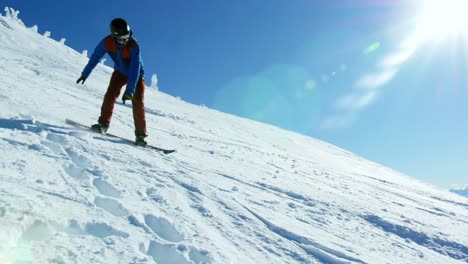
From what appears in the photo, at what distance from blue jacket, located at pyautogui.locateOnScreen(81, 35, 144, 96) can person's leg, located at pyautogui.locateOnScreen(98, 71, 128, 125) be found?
19cm

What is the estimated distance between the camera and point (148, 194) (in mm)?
4113

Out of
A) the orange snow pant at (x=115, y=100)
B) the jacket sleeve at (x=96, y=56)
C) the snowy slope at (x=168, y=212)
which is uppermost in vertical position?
the jacket sleeve at (x=96, y=56)

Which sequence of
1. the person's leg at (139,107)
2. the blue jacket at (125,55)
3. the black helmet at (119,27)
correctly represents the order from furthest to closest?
the person's leg at (139,107), the blue jacket at (125,55), the black helmet at (119,27)

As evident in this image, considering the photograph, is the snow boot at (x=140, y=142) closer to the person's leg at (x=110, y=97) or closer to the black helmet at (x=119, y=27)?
the person's leg at (x=110, y=97)

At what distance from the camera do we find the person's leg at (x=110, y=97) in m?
6.96

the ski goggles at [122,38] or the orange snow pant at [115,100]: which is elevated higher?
the ski goggles at [122,38]

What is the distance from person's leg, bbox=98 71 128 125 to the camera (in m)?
6.96

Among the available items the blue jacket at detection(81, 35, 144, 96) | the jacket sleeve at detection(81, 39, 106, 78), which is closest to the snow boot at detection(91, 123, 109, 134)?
the blue jacket at detection(81, 35, 144, 96)

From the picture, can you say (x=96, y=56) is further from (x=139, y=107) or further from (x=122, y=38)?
(x=139, y=107)

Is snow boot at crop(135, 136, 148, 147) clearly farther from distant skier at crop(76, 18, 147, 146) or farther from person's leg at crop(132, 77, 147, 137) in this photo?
person's leg at crop(132, 77, 147, 137)

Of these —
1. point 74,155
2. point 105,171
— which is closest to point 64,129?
point 74,155

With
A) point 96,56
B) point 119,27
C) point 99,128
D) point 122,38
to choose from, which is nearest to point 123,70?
point 96,56

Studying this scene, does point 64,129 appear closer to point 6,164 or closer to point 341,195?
point 6,164

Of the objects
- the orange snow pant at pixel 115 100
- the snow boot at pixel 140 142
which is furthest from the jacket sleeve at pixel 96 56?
the snow boot at pixel 140 142
